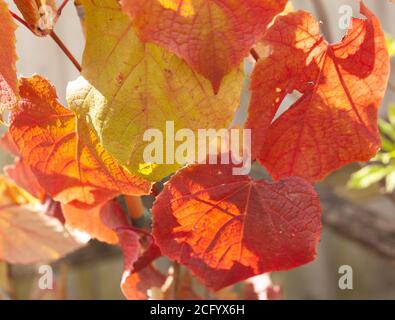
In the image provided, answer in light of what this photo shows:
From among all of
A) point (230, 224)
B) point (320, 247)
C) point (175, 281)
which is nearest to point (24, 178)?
point (175, 281)

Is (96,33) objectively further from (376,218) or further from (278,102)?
(376,218)

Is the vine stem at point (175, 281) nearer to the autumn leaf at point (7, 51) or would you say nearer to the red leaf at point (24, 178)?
the red leaf at point (24, 178)

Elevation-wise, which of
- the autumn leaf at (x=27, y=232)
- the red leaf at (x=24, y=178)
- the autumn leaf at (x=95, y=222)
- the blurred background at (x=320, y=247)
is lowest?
the autumn leaf at (x=95, y=222)

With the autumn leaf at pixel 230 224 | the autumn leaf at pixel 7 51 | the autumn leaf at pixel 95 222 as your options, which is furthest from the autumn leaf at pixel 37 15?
the autumn leaf at pixel 95 222

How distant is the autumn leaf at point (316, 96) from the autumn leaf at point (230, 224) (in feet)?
0.08

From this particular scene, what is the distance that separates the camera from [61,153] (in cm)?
56

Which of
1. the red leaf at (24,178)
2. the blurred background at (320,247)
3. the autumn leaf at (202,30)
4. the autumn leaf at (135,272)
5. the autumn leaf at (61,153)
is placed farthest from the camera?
the blurred background at (320,247)

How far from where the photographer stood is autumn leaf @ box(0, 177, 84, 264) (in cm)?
77

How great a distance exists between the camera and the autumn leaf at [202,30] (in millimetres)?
421

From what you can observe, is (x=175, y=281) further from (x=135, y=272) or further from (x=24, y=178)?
(x=24, y=178)

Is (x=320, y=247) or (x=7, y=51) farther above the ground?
(x=320, y=247)

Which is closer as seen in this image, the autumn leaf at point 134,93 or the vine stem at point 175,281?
the autumn leaf at point 134,93

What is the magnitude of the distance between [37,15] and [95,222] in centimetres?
25

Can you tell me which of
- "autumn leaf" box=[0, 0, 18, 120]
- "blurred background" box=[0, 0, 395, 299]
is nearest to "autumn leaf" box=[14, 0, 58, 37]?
"autumn leaf" box=[0, 0, 18, 120]
